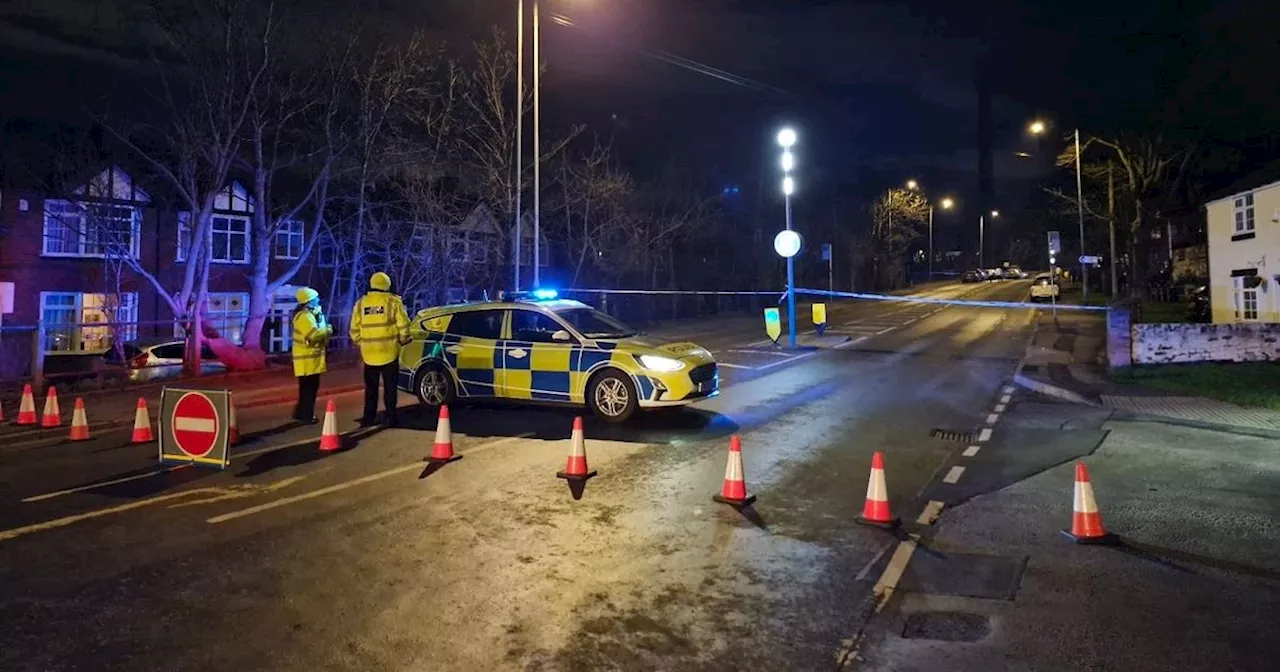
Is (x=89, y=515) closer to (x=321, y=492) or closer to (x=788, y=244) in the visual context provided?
(x=321, y=492)

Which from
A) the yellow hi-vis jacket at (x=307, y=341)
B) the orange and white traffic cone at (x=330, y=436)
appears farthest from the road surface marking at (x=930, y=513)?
the yellow hi-vis jacket at (x=307, y=341)

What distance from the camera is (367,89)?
18594 mm

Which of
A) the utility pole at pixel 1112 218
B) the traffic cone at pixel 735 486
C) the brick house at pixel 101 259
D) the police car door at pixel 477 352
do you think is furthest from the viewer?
the utility pole at pixel 1112 218

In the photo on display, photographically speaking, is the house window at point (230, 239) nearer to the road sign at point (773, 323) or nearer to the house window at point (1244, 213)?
the road sign at point (773, 323)

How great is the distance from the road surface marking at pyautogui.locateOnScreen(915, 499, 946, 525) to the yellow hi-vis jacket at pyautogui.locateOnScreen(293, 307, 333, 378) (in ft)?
24.1

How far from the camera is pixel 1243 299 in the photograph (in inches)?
977

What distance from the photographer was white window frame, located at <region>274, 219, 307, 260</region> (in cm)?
3175

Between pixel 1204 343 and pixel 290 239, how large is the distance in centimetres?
3001

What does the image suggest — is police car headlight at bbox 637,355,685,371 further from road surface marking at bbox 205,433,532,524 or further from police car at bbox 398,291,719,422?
road surface marking at bbox 205,433,532,524

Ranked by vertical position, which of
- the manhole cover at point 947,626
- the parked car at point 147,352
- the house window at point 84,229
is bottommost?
the manhole cover at point 947,626

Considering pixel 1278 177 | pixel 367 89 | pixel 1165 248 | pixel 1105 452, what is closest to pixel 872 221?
pixel 1165 248

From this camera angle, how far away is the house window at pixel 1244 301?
24250mm

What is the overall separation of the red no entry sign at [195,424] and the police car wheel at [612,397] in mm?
4316

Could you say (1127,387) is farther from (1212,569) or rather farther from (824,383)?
(1212,569)
